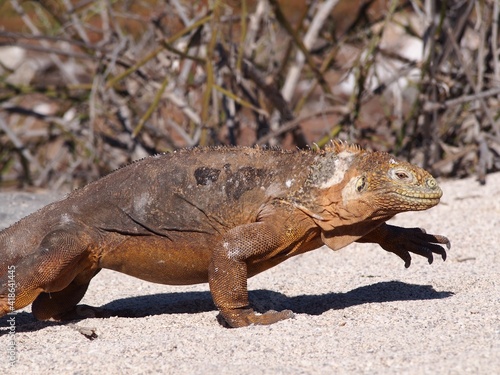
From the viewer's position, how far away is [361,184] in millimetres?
4906

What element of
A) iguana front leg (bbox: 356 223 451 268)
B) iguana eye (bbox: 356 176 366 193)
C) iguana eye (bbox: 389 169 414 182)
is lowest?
iguana front leg (bbox: 356 223 451 268)

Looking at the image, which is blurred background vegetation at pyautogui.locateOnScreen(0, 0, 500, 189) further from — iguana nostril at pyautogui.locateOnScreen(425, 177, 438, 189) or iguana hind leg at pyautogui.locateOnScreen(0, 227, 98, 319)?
iguana nostril at pyautogui.locateOnScreen(425, 177, 438, 189)

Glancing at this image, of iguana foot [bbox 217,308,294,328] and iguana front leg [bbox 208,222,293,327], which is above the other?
iguana front leg [bbox 208,222,293,327]

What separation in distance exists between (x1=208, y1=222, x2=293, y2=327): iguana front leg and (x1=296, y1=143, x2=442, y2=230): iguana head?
0.34m

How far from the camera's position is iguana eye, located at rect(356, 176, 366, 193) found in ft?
16.1

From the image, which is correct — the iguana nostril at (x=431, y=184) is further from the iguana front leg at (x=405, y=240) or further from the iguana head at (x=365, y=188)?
the iguana front leg at (x=405, y=240)

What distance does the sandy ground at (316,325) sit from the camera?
13.5 ft

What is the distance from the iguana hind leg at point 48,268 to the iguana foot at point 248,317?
985 mm

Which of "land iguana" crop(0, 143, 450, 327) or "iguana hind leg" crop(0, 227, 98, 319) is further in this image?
"iguana hind leg" crop(0, 227, 98, 319)

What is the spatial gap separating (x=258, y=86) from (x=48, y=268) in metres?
4.93

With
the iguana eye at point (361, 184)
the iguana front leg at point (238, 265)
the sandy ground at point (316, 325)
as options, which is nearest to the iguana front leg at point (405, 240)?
the sandy ground at point (316, 325)

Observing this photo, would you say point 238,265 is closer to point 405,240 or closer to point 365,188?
point 365,188

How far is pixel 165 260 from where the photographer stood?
17.1 feet

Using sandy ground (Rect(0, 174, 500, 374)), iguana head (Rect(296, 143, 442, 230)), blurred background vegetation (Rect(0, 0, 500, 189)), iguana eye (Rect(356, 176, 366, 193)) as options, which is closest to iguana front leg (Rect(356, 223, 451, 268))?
sandy ground (Rect(0, 174, 500, 374))
